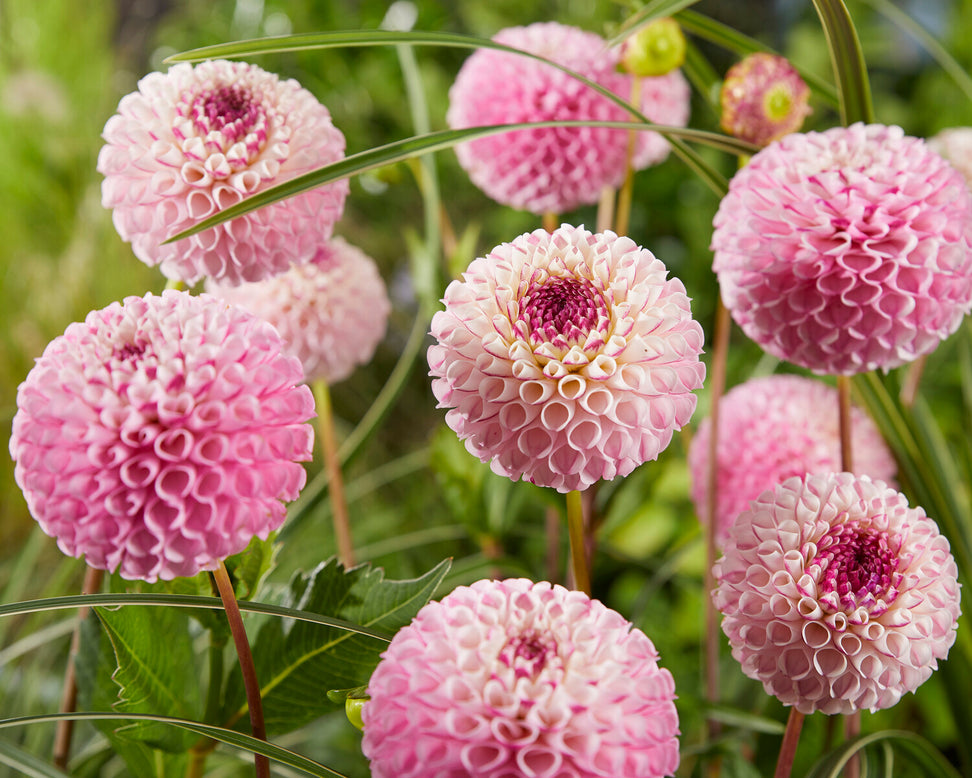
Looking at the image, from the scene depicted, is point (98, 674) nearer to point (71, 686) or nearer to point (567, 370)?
point (71, 686)

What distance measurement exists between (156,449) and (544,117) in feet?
0.95

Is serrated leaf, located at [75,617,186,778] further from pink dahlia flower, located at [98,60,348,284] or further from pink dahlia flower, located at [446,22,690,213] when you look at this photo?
pink dahlia flower, located at [446,22,690,213]

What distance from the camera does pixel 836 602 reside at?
23 centimetres

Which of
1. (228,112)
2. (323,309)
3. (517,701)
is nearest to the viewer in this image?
(517,701)

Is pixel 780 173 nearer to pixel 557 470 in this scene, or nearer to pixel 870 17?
pixel 557 470

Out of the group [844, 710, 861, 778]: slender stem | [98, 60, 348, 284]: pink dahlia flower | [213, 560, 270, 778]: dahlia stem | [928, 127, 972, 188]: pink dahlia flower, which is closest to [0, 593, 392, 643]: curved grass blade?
[213, 560, 270, 778]: dahlia stem

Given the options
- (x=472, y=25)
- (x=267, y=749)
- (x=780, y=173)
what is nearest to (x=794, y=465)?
(x=780, y=173)

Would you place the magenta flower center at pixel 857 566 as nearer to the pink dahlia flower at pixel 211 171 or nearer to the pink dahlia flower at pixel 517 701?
the pink dahlia flower at pixel 517 701

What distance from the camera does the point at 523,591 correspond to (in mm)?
204

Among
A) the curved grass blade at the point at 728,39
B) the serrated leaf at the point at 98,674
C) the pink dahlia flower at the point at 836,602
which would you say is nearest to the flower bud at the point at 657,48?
the curved grass blade at the point at 728,39

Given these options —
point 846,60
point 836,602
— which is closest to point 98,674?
point 836,602

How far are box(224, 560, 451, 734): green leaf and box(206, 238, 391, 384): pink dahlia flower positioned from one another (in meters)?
0.15

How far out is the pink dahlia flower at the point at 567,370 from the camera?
222 millimetres

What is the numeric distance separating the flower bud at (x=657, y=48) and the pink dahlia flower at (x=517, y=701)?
0.89 ft
